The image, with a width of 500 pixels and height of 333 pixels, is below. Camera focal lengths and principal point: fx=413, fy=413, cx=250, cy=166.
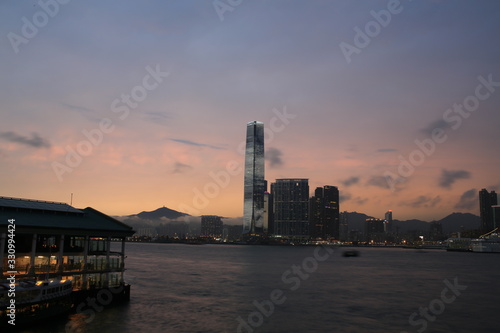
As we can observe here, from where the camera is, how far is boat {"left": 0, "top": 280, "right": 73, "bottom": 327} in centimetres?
3781

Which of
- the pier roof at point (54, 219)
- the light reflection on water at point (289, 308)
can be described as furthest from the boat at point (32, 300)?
the pier roof at point (54, 219)

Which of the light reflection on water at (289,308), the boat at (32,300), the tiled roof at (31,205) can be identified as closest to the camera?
the boat at (32,300)

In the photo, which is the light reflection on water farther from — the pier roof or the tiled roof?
the tiled roof

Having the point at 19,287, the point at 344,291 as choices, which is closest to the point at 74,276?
the point at 19,287

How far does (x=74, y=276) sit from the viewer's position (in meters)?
48.9

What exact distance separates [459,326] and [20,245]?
2127 inches

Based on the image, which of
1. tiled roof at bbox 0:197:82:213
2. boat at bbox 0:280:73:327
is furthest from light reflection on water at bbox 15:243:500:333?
tiled roof at bbox 0:197:82:213

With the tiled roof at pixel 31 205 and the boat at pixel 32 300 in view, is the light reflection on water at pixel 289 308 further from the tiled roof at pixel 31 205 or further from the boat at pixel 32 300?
the tiled roof at pixel 31 205

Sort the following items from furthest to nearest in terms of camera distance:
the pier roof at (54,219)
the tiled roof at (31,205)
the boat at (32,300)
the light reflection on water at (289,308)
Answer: the light reflection on water at (289,308) → the tiled roof at (31,205) → the pier roof at (54,219) → the boat at (32,300)

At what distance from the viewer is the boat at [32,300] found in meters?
37.8

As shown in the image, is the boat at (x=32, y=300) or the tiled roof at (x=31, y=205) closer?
the boat at (x=32, y=300)

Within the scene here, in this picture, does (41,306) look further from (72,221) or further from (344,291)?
(344,291)

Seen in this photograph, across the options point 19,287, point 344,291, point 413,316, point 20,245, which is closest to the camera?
point 19,287

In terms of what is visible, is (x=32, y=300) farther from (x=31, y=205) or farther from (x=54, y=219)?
(x=31, y=205)
